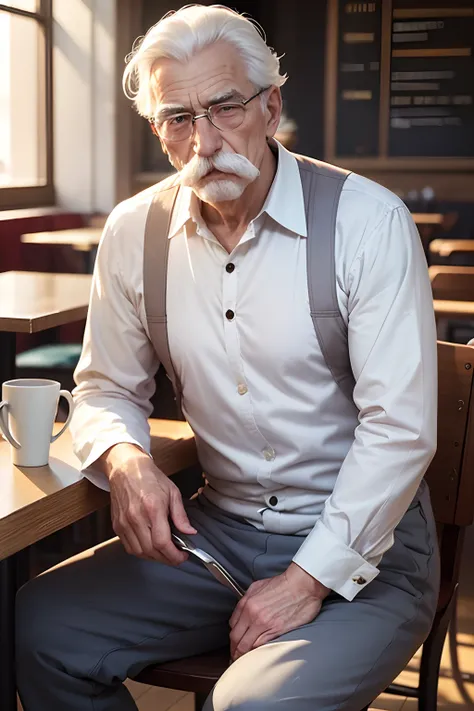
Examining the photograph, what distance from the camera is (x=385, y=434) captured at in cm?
149

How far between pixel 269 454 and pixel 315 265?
301mm

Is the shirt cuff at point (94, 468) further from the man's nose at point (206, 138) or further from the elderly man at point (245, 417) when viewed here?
the man's nose at point (206, 138)

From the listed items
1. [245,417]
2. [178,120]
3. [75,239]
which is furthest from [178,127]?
[75,239]

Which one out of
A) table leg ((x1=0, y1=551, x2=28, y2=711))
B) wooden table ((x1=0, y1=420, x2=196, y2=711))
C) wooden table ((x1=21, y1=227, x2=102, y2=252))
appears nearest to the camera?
wooden table ((x1=0, y1=420, x2=196, y2=711))

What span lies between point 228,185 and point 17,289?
→ 3.59 feet

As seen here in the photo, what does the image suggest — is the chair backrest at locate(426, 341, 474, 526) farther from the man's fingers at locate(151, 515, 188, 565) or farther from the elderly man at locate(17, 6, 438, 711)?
the man's fingers at locate(151, 515, 188, 565)

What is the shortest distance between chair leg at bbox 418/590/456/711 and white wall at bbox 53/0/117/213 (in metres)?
4.82

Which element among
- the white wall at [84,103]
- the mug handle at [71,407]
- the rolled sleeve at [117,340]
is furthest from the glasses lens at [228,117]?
the white wall at [84,103]

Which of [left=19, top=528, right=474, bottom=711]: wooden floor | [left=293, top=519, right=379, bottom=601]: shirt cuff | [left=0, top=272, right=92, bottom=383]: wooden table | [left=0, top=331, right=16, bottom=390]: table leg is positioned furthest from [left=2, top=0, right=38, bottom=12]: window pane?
[left=293, top=519, right=379, bottom=601]: shirt cuff

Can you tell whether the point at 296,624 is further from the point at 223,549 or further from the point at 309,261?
the point at 309,261

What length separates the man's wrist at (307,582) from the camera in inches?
57.3

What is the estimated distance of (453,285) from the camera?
3.71 meters

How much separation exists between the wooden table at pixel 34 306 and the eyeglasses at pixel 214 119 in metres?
0.58

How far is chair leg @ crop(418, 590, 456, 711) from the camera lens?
175cm
